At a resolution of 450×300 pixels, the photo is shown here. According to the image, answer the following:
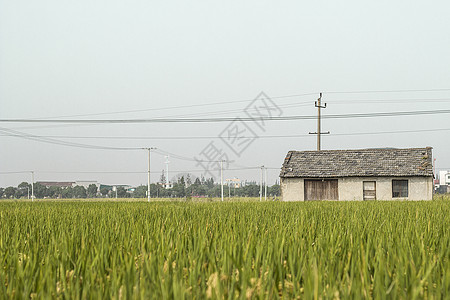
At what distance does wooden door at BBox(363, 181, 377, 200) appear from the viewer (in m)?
32.9

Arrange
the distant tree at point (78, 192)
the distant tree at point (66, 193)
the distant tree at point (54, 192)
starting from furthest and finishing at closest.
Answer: the distant tree at point (54, 192) → the distant tree at point (66, 193) → the distant tree at point (78, 192)

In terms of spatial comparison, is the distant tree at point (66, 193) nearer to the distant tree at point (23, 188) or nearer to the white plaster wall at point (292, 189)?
the distant tree at point (23, 188)

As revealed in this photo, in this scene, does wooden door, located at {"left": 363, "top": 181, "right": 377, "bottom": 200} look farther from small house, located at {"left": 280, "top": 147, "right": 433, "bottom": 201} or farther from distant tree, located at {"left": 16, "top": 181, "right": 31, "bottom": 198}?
distant tree, located at {"left": 16, "top": 181, "right": 31, "bottom": 198}

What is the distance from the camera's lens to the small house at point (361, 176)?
106ft

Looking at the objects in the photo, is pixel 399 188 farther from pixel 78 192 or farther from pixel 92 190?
pixel 92 190

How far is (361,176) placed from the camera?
33438mm

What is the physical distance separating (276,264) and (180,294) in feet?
4.11

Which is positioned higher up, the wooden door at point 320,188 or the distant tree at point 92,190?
the wooden door at point 320,188

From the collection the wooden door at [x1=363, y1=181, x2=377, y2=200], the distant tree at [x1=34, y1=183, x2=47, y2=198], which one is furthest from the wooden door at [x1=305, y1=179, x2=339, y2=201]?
the distant tree at [x1=34, y1=183, x2=47, y2=198]

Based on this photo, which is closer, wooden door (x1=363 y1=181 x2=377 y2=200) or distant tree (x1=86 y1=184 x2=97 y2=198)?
wooden door (x1=363 y1=181 x2=377 y2=200)

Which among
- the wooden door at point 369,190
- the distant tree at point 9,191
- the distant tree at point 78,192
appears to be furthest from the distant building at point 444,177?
the distant tree at point 9,191

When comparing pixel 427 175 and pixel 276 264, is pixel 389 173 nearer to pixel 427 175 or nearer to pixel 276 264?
pixel 427 175

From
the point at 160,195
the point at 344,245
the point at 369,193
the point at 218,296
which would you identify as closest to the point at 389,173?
the point at 369,193

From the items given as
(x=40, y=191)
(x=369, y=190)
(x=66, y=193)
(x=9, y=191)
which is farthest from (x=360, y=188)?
(x=9, y=191)
